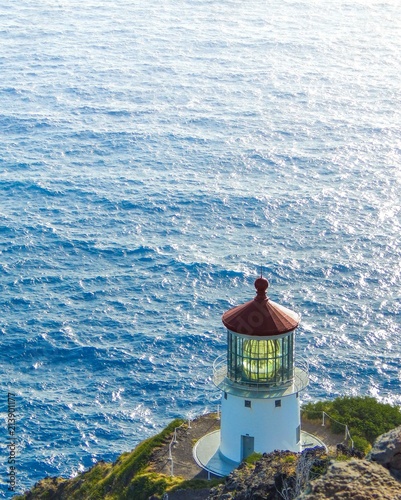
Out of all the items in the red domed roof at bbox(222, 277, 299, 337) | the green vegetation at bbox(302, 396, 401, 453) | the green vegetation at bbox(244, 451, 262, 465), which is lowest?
the green vegetation at bbox(302, 396, 401, 453)

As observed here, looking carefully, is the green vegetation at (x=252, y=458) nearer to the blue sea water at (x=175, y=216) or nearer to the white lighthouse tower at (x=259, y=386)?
the white lighthouse tower at (x=259, y=386)

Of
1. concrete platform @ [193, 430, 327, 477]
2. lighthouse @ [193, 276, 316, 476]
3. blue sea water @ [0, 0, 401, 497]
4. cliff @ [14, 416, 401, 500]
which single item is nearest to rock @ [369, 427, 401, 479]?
cliff @ [14, 416, 401, 500]

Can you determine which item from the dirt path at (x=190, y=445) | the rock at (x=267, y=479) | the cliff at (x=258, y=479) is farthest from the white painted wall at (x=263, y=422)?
the rock at (x=267, y=479)

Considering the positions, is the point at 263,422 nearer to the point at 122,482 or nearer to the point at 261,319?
the point at 261,319

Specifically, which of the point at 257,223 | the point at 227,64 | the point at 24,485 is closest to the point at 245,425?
the point at 24,485

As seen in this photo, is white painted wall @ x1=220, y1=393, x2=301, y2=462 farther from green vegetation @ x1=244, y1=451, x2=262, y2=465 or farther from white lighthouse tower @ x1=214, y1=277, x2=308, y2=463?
green vegetation @ x1=244, y1=451, x2=262, y2=465

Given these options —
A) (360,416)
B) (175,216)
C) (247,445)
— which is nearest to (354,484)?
(247,445)
